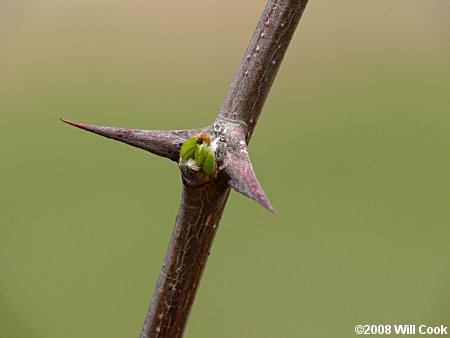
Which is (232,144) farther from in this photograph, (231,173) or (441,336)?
(441,336)

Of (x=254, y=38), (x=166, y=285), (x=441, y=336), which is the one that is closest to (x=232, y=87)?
(x=254, y=38)

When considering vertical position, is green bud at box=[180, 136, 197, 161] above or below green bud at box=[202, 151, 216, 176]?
above
